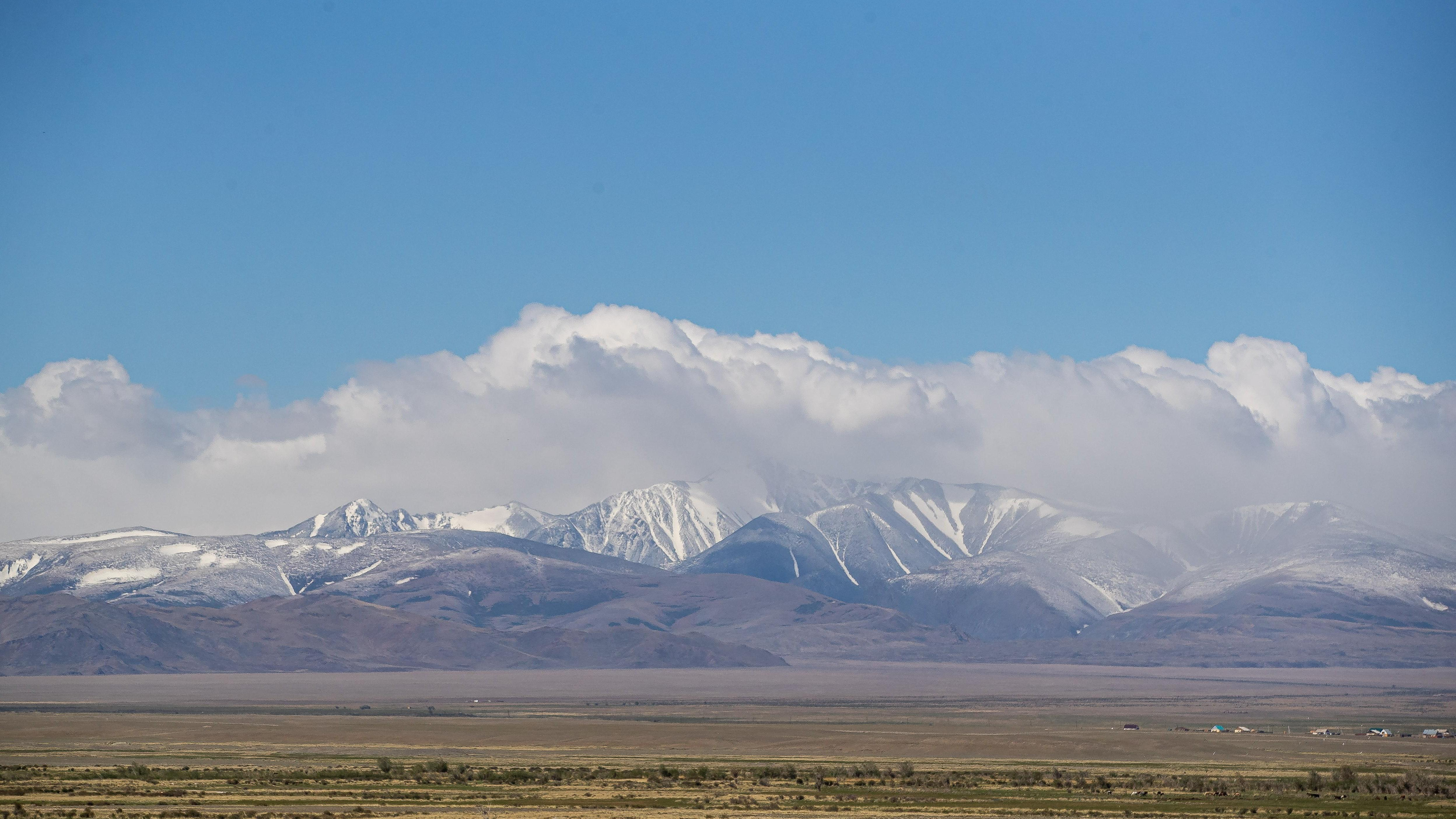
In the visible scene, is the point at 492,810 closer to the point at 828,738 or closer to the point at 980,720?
the point at 828,738

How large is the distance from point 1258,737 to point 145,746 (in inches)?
4181

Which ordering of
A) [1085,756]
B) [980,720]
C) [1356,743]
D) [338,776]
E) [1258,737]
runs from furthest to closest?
1. [980,720]
2. [1258,737]
3. [1356,743]
4. [1085,756]
5. [338,776]

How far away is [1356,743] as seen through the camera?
142375mm

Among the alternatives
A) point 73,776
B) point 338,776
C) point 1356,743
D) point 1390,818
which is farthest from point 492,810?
point 1356,743

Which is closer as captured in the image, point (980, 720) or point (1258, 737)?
point (1258, 737)

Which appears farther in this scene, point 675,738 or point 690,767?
point 675,738

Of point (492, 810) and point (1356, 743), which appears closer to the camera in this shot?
point (492, 810)

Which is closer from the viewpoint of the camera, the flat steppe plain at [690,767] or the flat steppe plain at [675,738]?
the flat steppe plain at [690,767]

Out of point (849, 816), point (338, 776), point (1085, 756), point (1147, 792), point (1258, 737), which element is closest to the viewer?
point (849, 816)

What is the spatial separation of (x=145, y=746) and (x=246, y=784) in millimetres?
44500

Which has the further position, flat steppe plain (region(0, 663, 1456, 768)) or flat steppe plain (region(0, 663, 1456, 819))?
flat steppe plain (region(0, 663, 1456, 768))

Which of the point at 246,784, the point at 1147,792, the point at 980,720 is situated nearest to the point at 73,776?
the point at 246,784

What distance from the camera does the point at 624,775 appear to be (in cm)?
9769

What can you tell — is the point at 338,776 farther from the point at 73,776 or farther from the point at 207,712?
the point at 207,712
